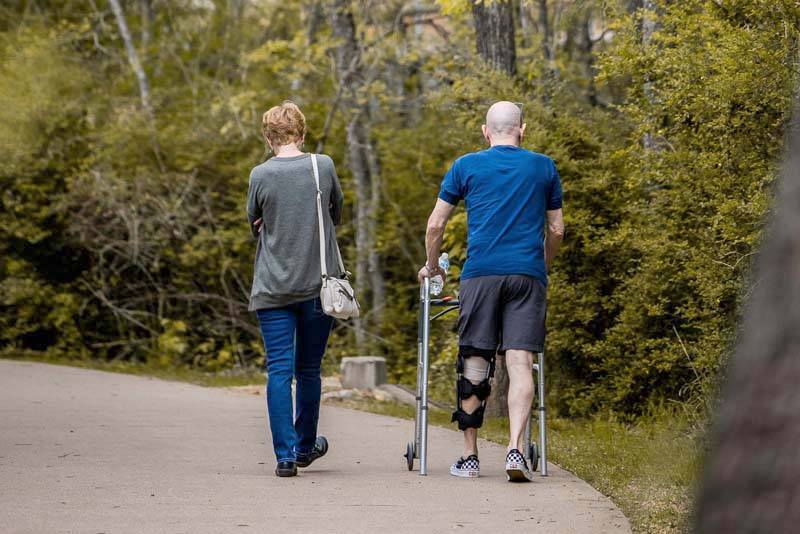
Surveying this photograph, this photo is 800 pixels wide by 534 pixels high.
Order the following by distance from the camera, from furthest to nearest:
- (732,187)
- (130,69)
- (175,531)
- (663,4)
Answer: (130,69) < (663,4) < (732,187) < (175,531)

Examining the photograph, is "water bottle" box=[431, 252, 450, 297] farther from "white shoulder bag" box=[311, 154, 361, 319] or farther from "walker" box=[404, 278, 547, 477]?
"white shoulder bag" box=[311, 154, 361, 319]

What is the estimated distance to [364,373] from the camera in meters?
13.2

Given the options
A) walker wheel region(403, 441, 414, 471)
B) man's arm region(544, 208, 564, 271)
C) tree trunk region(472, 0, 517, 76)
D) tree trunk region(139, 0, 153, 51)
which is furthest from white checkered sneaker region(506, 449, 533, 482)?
tree trunk region(139, 0, 153, 51)

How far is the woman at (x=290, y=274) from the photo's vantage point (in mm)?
6922

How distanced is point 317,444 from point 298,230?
4.20ft

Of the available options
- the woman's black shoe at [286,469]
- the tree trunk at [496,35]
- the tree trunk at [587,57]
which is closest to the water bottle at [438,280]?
the woman's black shoe at [286,469]

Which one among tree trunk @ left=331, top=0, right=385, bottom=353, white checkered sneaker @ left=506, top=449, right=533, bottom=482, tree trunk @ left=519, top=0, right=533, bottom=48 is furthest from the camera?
tree trunk @ left=519, top=0, right=533, bottom=48

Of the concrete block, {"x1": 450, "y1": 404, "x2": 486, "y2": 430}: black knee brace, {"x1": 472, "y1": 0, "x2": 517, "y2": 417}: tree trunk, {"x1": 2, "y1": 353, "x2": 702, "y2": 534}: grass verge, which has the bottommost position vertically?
the concrete block

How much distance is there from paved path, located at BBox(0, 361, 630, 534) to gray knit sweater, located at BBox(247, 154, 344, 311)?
1052 mm

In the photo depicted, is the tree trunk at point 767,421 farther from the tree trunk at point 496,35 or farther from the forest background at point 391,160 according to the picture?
the tree trunk at point 496,35

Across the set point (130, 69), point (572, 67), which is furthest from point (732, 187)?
point (130, 69)

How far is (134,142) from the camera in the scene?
19.4m

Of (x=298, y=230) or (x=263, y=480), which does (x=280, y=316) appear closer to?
(x=298, y=230)

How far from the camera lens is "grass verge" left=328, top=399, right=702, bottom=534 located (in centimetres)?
574
